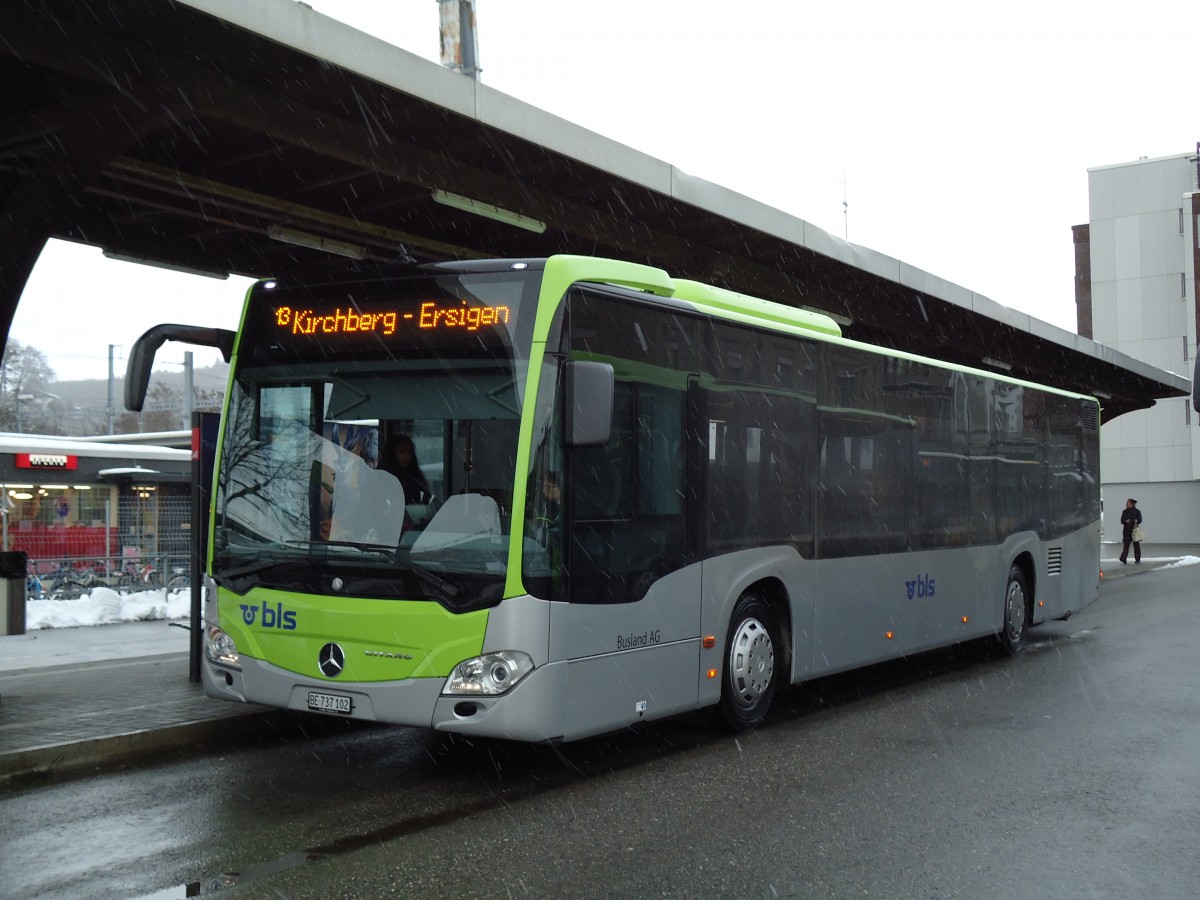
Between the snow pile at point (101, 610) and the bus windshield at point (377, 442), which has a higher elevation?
the bus windshield at point (377, 442)

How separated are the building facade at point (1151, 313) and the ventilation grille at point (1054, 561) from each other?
42308mm

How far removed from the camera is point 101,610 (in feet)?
57.8

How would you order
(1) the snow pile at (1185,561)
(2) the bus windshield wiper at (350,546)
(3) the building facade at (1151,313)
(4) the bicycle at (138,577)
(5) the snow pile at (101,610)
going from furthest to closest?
(3) the building facade at (1151,313), (1) the snow pile at (1185,561), (4) the bicycle at (138,577), (5) the snow pile at (101,610), (2) the bus windshield wiper at (350,546)

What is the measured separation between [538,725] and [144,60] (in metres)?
5.34

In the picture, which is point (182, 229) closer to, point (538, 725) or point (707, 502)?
point (707, 502)

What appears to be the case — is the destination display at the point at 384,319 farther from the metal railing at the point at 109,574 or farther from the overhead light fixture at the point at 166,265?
the metal railing at the point at 109,574

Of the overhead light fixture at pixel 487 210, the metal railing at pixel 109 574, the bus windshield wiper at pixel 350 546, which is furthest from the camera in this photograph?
the metal railing at pixel 109 574

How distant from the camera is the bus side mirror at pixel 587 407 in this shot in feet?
22.2

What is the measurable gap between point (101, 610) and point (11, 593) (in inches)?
316

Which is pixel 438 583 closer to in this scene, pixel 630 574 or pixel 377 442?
pixel 377 442

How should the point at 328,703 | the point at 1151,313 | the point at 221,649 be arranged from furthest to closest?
the point at 1151,313
the point at 221,649
the point at 328,703

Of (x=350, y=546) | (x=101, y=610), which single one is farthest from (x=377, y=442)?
(x=101, y=610)

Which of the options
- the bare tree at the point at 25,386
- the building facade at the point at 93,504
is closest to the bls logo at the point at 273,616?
the building facade at the point at 93,504

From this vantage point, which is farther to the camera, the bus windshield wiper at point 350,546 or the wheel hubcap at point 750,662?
the wheel hubcap at point 750,662
